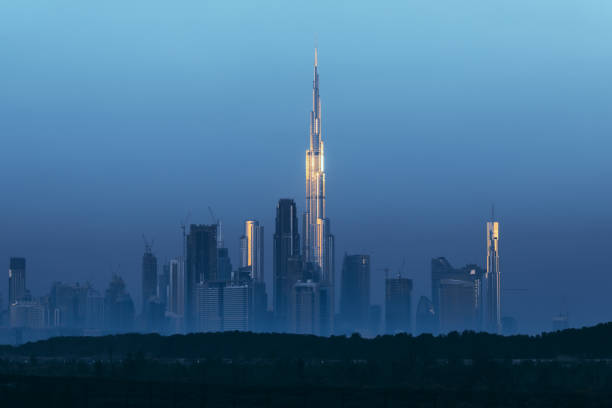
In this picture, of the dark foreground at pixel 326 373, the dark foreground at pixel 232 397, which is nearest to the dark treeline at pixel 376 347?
the dark foreground at pixel 326 373

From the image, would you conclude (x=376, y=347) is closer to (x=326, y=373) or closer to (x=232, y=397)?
(x=326, y=373)

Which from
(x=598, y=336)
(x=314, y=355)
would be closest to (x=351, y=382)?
(x=314, y=355)

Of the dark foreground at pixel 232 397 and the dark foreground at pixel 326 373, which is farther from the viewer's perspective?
the dark foreground at pixel 326 373

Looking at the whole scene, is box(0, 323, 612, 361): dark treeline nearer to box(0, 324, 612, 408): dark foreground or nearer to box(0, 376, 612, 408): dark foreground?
box(0, 324, 612, 408): dark foreground

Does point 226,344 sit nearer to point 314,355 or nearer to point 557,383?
point 314,355

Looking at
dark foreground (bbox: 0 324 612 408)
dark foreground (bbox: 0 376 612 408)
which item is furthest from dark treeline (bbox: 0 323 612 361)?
dark foreground (bbox: 0 376 612 408)

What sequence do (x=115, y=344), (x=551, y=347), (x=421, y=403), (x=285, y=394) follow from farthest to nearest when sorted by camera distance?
(x=115, y=344), (x=551, y=347), (x=285, y=394), (x=421, y=403)

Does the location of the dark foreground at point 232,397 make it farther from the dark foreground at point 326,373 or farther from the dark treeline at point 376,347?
the dark treeline at point 376,347

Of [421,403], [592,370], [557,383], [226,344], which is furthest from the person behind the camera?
[226,344]

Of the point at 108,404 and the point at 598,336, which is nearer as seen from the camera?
the point at 108,404
